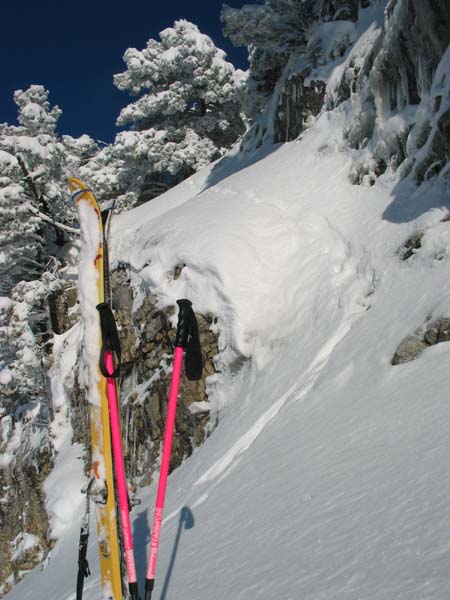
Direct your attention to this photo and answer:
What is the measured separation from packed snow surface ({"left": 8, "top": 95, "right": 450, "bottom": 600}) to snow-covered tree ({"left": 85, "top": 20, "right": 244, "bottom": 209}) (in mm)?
11040

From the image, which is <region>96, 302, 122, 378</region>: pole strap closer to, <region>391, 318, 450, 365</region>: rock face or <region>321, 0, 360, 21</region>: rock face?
<region>391, 318, 450, 365</region>: rock face

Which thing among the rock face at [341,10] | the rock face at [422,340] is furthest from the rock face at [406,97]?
the rock face at [422,340]

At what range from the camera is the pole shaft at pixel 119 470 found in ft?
11.2

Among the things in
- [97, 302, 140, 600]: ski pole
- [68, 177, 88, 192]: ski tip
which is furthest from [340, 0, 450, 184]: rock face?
[97, 302, 140, 600]: ski pole

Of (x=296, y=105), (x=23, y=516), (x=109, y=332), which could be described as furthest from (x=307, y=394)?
(x=23, y=516)

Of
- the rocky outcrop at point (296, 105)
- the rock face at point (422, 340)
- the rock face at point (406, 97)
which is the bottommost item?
the rock face at point (422, 340)

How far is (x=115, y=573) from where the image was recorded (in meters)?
3.58

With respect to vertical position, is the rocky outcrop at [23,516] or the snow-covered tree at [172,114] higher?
the snow-covered tree at [172,114]

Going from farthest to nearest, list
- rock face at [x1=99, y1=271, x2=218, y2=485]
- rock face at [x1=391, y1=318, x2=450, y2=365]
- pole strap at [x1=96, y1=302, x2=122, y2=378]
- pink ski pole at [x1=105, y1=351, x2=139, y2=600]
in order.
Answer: rock face at [x1=99, y1=271, x2=218, y2=485] → rock face at [x1=391, y1=318, x2=450, y2=365] → pole strap at [x1=96, y1=302, x2=122, y2=378] → pink ski pole at [x1=105, y1=351, x2=139, y2=600]

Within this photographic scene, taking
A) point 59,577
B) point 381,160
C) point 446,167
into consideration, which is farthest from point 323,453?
point 381,160

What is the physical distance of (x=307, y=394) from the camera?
6.47 m

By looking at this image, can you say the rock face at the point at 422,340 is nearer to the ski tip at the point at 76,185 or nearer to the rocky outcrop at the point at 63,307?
the ski tip at the point at 76,185

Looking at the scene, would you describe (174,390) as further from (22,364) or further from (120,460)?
(22,364)

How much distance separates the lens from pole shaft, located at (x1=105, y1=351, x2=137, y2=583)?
11.2 feet
